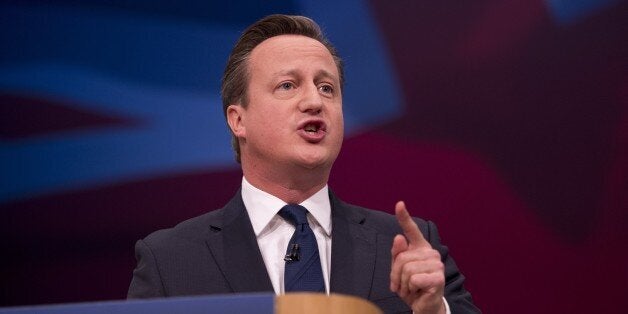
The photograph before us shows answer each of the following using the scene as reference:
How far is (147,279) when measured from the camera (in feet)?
5.76

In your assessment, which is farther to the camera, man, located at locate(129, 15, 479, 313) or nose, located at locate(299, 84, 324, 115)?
nose, located at locate(299, 84, 324, 115)

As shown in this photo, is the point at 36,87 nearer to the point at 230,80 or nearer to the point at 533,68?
the point at 230,80

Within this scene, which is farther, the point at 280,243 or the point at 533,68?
the point at 533,68

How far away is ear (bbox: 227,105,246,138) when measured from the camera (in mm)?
2021

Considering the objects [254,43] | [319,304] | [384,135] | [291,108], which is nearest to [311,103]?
[291,108]

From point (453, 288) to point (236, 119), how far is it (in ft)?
1.91

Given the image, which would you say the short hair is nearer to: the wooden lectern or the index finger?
the index finger

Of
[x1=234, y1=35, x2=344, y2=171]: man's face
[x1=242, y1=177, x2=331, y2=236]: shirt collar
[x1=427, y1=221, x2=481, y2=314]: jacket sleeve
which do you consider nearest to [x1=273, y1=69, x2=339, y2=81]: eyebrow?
[x1=234, y1=35, x2=344, y2=171]: man's face

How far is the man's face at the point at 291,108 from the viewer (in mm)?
1869

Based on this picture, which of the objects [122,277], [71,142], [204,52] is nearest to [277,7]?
[204,52]

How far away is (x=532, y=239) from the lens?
7.64ft

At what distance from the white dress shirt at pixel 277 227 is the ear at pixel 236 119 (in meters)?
0.14

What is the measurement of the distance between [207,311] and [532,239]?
1394 millimetres

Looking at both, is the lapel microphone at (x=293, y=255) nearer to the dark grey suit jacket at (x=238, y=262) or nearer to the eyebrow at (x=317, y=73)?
the dark grey suit jacket at (x=238, y=262)
